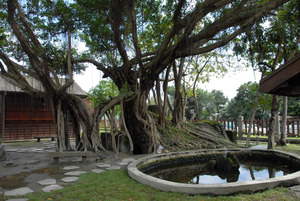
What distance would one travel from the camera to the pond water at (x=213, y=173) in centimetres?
501

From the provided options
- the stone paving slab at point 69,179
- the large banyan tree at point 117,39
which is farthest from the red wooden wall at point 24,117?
the stone paving slab at point 69,179

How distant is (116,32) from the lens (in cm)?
653

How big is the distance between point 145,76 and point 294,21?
4958 millimetres

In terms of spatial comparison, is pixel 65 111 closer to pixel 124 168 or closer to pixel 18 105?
pixel 124 168

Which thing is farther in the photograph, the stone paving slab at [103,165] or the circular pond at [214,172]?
the stone paving slab at [103,165]

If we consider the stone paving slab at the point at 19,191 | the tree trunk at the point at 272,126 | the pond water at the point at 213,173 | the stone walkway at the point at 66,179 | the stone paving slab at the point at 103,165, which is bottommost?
the pond water at the point at 213,173

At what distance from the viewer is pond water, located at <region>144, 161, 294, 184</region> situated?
501 centimetres

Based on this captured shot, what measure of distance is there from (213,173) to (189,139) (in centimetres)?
317

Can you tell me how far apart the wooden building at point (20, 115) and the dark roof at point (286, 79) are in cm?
1126

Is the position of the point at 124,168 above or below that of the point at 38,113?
below

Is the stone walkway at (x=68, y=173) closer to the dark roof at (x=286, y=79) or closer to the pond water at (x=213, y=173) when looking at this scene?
the pond water at (x=213, y=173)

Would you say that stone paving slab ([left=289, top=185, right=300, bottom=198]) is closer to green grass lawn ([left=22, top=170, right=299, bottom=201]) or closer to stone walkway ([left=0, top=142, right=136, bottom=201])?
green grass lawn ([left=22, top=170, right=299, bottom=201])

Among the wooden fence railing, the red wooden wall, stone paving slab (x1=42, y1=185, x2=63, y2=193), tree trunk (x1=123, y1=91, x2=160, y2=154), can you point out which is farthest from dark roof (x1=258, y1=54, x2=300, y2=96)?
the red wooden wall

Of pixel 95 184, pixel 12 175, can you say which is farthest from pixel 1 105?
pixel 95 184
